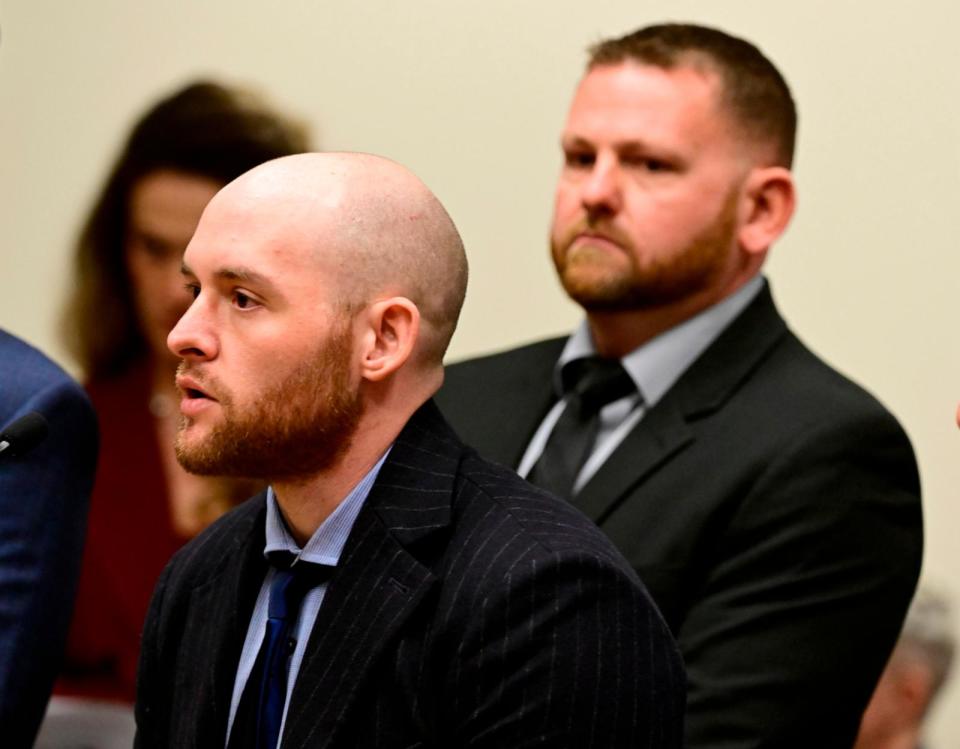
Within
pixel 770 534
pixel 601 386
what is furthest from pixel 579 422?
pixel 770 534

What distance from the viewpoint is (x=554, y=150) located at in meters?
4.03

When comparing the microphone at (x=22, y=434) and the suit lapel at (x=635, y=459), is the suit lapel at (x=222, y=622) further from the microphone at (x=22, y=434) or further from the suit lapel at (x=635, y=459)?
the suit lapel at (x=635, y=459)

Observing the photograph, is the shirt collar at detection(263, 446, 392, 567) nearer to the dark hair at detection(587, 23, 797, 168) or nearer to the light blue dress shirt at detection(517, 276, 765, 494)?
the light blue dress shirt at detection(517, 276, 765, 494)

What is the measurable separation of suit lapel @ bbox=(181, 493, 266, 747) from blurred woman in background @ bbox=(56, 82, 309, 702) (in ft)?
5.69

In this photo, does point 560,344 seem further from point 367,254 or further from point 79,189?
point 79,189

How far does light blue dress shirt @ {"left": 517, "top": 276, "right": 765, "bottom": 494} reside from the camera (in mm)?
3020

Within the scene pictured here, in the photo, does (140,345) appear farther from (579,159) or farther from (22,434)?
(22,434)

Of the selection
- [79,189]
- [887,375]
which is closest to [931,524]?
[887,375]

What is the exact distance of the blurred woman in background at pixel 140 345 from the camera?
4.04 metres

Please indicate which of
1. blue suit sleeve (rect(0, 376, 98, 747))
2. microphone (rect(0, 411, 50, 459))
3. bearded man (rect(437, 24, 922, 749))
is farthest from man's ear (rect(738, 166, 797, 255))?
microphone (rect(0, 411, 50, 459))

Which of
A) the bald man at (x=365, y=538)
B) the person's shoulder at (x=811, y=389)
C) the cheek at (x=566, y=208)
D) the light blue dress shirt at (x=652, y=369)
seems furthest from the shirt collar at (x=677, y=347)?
the bald man at (x=365, y=538)

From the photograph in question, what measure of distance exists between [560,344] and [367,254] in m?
1.26

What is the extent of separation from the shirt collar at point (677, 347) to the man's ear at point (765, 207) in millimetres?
82

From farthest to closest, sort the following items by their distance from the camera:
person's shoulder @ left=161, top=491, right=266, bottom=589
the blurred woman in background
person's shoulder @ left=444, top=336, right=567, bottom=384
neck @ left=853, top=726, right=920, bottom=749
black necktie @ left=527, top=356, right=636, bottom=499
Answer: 1. the blurred woman in background
2. neck @ left=853, top=726, right=920, bottom=749
3. person's shoulder @ left=444, top=336, right=567, bottom=384
4. black necktie @ left=527, top=356, right=636, bottom=499
5. person's shoulder @ left=161, top=491, right=266, bottom=589
